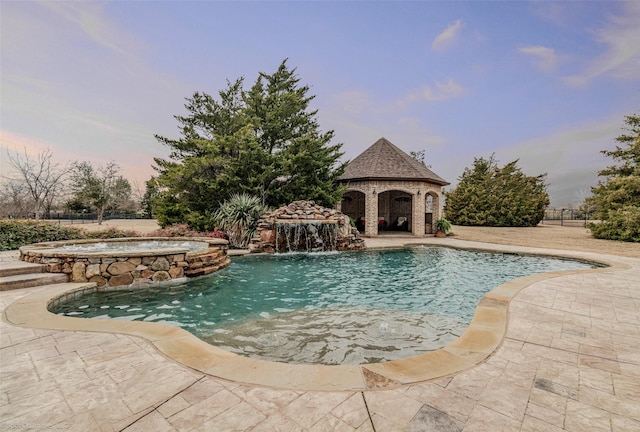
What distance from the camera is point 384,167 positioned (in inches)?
685

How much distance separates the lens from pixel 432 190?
17.5 m

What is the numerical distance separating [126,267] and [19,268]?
1693mm

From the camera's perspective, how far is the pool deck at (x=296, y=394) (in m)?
1.56

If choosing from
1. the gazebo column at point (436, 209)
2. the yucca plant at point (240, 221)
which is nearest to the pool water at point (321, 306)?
the yucca plant at point (240, 221)

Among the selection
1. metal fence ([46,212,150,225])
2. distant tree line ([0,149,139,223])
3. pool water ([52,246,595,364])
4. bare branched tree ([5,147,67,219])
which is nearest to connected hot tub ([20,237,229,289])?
pool water ([52,246,595,364])

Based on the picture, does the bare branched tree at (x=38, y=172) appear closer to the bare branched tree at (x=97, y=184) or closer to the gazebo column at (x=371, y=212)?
the bare branched tree at (x=97, y=184)

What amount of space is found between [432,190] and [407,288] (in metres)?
13.1

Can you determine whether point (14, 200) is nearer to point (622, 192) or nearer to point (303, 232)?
point (303, 232)

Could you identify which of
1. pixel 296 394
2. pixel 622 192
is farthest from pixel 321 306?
pixel 622 192

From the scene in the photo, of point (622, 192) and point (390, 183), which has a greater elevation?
point (390, 183)

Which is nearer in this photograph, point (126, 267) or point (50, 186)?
point (126, 267)

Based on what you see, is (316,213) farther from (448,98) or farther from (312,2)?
(448,98)

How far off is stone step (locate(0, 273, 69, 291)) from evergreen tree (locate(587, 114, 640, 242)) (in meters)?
21.8

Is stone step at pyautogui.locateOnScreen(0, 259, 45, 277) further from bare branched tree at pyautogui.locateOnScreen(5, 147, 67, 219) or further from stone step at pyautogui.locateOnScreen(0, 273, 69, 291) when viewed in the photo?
bare branched tree at pyautogui.locateOnScreen(5, 147, 67, 219)
